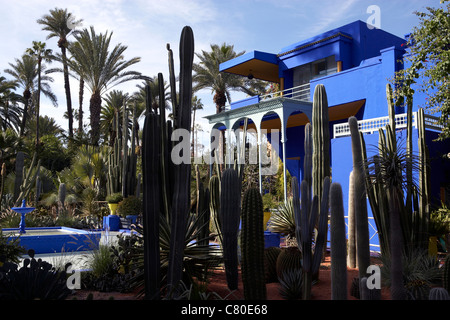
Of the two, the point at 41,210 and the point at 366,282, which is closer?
the point at 366,282

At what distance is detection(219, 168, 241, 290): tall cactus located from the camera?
5.72 metres

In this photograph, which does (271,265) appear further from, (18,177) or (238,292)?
(18,177)

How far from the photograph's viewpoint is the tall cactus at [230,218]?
5717 millimetres

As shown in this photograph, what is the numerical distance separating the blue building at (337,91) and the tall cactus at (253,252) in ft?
26.1

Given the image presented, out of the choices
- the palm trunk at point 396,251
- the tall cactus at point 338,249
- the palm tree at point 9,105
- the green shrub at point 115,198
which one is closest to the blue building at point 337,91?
the green shrub at point 115,198

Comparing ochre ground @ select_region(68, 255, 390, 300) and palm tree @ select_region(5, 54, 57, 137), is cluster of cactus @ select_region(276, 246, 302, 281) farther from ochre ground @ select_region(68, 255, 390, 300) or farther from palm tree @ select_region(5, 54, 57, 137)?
palm tree @ select_region(5, 54, 57, 137)

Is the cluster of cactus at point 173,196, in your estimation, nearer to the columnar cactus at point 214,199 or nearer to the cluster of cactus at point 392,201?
the cluster of cactus at point 392,201

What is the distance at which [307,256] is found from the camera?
5.32 metres

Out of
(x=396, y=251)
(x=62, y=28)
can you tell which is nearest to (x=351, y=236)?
(x=396, y=251)

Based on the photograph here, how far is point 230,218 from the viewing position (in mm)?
5727

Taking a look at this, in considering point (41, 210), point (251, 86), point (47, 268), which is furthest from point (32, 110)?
point (47, 268)

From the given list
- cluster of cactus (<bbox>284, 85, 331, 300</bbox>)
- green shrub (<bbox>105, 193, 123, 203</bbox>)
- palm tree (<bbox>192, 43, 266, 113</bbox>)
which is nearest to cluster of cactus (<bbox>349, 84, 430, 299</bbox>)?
cluster of cactus (<bbox>284, 85, 331, 300</bbox>)
